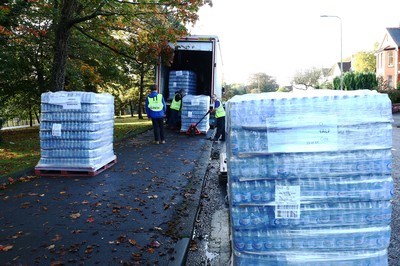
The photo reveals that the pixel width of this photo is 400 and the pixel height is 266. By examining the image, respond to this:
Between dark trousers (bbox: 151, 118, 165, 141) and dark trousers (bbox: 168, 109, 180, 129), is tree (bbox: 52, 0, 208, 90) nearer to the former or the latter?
dark trousers (bbox: 151, 118, 165, 141)

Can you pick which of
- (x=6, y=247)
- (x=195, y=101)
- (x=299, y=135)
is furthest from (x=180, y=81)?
(x=299, y=135)

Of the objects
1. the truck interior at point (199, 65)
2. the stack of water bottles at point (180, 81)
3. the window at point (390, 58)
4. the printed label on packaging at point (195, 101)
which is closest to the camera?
the printed label on packaging at point (195, 101)

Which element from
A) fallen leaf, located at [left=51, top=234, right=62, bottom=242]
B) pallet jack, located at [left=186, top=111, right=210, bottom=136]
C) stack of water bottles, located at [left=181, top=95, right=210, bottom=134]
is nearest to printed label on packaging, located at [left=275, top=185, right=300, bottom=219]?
fallen leaf, located at [left=51, top=234, right=62, bottom=242]

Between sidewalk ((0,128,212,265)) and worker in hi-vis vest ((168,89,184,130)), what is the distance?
729 centimetres

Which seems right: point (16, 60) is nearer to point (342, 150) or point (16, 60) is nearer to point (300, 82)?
point (342, 150)

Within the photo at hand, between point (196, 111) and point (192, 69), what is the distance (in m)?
3.82

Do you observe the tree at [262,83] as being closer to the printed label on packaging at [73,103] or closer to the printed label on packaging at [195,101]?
the printed label on packaging at [195,101]

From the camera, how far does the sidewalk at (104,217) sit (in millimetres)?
3764

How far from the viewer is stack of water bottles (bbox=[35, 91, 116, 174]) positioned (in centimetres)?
709

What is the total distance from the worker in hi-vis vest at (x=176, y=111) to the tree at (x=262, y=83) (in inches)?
3577

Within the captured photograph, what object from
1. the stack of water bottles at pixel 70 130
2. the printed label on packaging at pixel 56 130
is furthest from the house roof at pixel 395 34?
the printed label on packaging at pixel 56 130

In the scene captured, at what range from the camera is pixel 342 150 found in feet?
8.51

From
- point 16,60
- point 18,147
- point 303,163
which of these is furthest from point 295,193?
point 16,60

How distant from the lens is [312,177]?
2.62 metres
